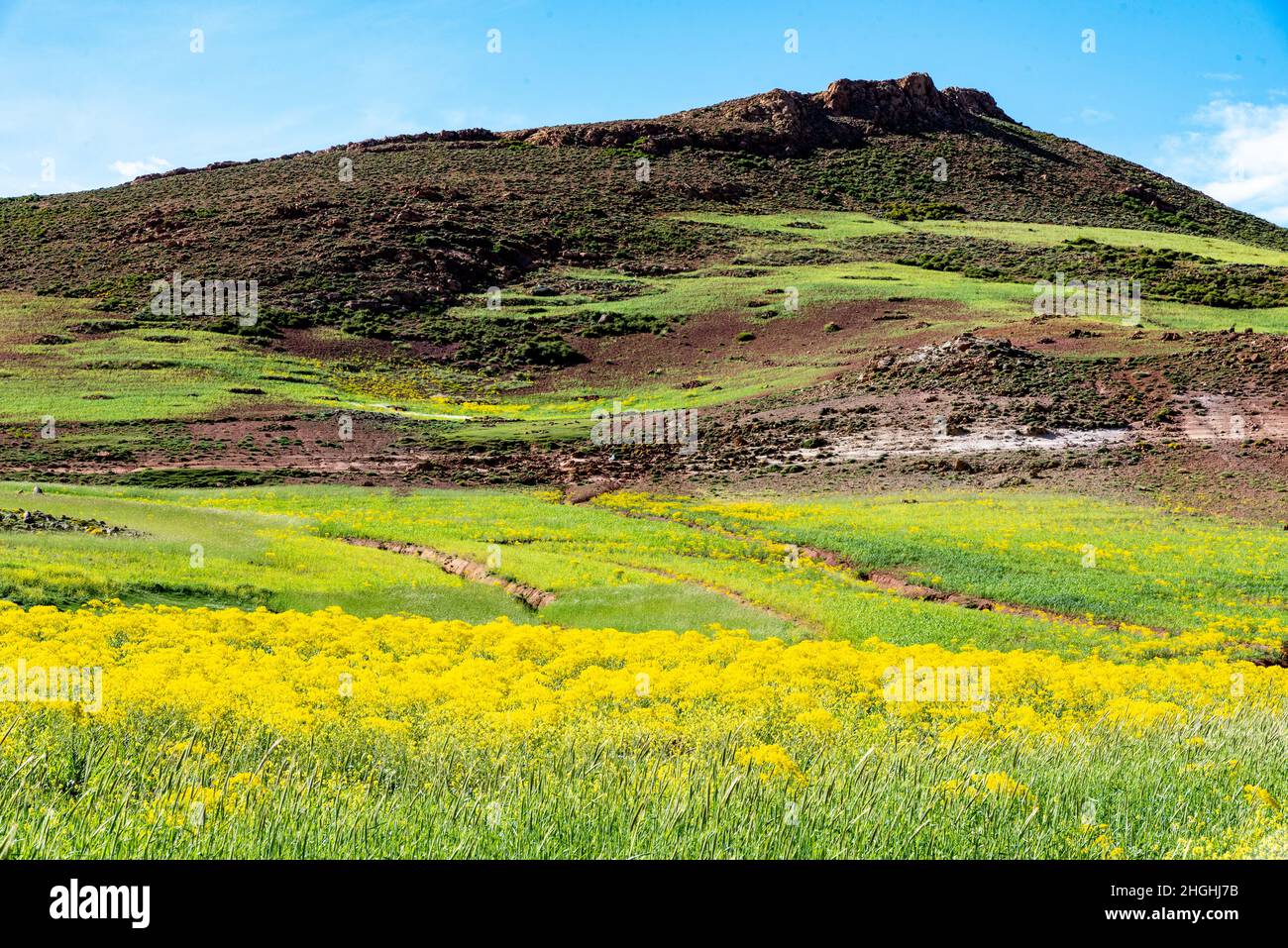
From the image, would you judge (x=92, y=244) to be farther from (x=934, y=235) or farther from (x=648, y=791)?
(x=648, y=791)

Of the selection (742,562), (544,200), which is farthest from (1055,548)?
(544,200)

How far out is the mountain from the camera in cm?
9256

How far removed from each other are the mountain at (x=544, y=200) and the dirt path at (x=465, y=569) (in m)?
54.8

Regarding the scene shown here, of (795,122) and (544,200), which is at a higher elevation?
(795,122)

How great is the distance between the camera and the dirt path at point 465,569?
23562 mm

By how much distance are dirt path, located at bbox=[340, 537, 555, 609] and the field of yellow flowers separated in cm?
40

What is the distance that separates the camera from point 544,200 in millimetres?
113000

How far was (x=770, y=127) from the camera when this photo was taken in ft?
460

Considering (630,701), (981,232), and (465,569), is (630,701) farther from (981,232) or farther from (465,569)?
(981,232)

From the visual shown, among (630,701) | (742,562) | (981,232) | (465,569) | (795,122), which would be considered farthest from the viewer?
(795,122)

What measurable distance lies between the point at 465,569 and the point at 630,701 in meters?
15.6

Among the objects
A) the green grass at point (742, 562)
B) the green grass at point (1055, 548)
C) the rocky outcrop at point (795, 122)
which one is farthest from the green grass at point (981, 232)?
the green grass at point (742, 562)
